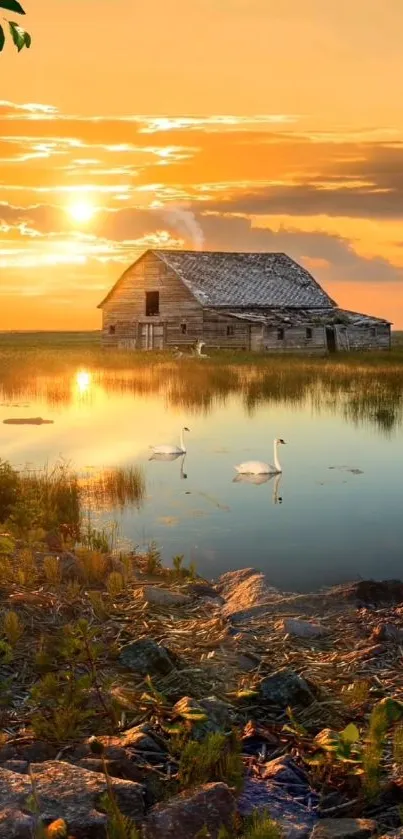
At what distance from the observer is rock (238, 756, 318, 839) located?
184 inches

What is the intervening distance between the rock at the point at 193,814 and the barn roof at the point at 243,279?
Answer: 2155 inches

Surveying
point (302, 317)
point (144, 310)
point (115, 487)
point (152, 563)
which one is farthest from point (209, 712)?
point (144, 310)

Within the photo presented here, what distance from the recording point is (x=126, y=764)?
4828mm

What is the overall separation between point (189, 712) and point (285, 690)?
30.1 inches

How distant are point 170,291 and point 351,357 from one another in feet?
41.0

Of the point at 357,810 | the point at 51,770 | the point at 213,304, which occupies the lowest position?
the point at 357,810

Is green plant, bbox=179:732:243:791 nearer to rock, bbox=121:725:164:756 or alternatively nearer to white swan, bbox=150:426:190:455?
rock, bbox=121:725:164:756

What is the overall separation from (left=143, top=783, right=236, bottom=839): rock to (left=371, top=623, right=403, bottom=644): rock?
301 cm

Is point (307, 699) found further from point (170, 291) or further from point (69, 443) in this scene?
point (170, 291)

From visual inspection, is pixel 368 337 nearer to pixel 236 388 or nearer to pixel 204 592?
pixel 236 388

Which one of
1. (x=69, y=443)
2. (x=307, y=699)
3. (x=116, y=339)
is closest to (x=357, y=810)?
(x=307, y=699)

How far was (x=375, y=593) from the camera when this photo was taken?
9.13 m

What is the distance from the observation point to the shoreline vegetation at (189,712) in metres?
4.40

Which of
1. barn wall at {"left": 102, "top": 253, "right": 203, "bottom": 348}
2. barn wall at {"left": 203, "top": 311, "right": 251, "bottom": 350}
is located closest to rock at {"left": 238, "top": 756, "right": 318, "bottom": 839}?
barn wall at {"left": 203, "top": 311, "right": 251, "bottom": 350}
